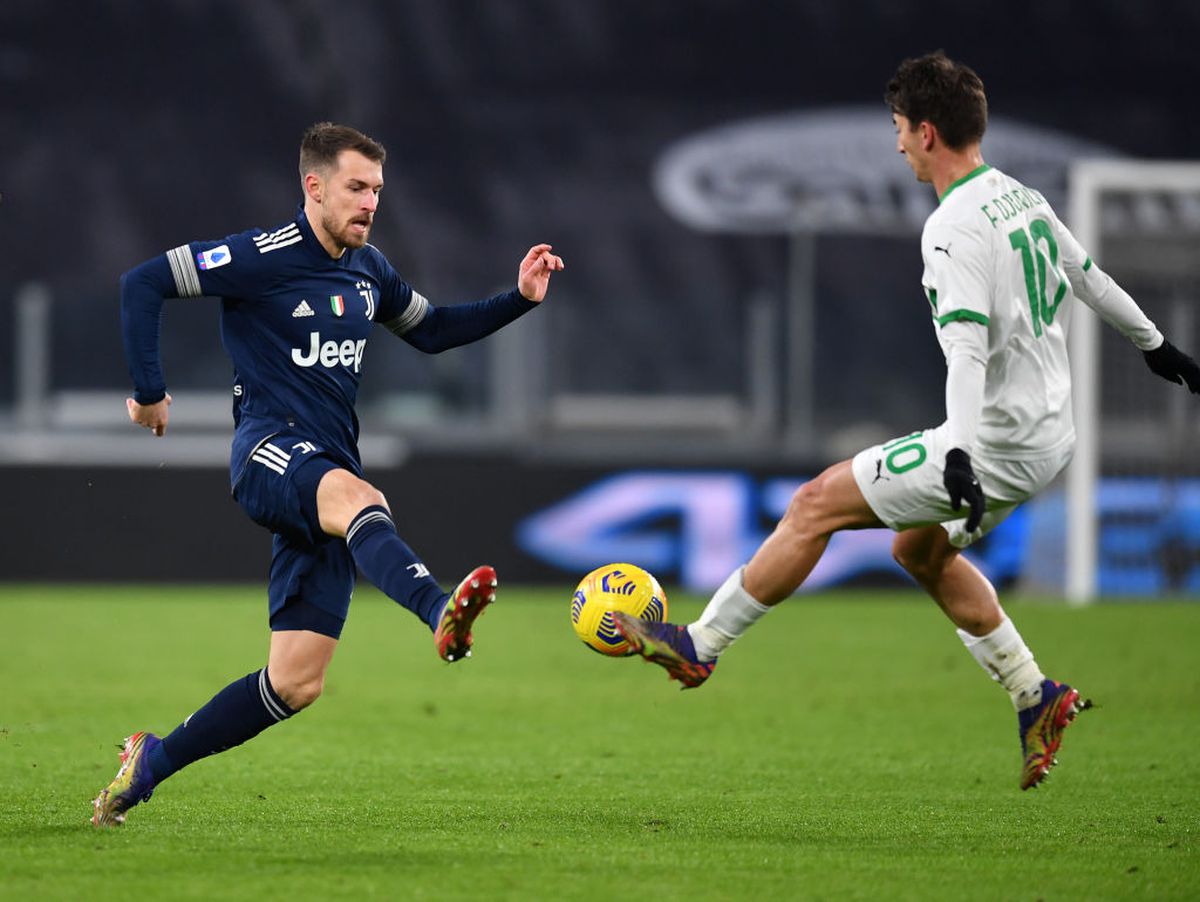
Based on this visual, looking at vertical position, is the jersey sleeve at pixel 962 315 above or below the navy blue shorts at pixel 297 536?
above

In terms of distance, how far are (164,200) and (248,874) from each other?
632 inches

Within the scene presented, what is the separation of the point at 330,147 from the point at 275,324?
54 cm

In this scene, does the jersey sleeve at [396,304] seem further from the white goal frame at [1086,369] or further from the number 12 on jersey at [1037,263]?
the white goal frame at [1086,369]

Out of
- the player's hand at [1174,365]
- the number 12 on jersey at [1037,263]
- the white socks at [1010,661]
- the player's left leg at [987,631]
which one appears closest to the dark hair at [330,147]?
the number 12 on jersey at [1037,263]

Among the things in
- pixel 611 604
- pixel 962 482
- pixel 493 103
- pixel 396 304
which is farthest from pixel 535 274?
pixel 493 103

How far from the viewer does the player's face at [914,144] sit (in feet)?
17.7

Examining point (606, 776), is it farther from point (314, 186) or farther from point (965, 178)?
point (965, 178)

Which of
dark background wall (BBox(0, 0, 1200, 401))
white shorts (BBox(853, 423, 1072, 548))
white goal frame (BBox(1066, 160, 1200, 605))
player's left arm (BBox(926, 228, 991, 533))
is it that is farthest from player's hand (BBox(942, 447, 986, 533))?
dark background wall (BBox(0, 0, 1200, 401))

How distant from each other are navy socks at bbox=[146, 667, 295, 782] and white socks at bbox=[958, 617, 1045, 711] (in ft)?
6.91

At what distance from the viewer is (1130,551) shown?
1518 cm

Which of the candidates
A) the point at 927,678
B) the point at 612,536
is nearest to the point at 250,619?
the point at 612,536

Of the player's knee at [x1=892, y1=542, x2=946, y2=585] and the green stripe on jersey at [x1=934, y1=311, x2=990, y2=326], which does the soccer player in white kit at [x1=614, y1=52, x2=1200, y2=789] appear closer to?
the green stripe on jersey at [x1=934, y1=311, x2=990, y2=326]

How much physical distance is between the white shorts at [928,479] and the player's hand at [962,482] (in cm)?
11

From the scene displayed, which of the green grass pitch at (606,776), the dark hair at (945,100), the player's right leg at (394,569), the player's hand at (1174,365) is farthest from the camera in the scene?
the player's hand at (1174,365)
